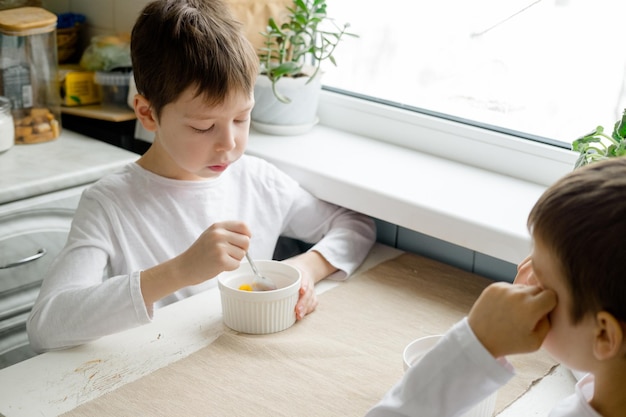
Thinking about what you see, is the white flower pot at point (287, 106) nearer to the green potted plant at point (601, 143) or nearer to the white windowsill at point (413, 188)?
the white windowsill at point (413, 188)

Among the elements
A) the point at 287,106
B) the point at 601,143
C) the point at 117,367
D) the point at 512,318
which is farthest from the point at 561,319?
the point at 287,106

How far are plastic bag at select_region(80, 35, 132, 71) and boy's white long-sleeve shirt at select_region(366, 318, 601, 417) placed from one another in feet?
4.21

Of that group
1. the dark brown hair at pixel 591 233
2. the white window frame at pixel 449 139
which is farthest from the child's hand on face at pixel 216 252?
the white window frame at pixel 449 139

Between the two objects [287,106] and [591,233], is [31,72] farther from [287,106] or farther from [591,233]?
[591,233]

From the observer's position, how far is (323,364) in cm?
113

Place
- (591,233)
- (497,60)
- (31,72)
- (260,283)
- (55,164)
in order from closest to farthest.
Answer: (591,233)
(260,283)
(497,60)
(55,164)
(31,72)

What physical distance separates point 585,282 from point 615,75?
2.43 ft

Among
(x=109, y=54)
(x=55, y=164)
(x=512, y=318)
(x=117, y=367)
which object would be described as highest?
(x=109, y=54)

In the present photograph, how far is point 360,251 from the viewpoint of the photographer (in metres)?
1.47

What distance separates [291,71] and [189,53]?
463mm

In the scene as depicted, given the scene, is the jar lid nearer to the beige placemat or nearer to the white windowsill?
the white windowsill

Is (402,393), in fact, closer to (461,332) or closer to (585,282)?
(461,332)

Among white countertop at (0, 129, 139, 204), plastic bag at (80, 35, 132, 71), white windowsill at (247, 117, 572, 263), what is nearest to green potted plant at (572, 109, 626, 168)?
white windowsill at (247, 117, 572, 263)

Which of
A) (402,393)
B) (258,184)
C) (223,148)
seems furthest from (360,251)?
(402,393)
